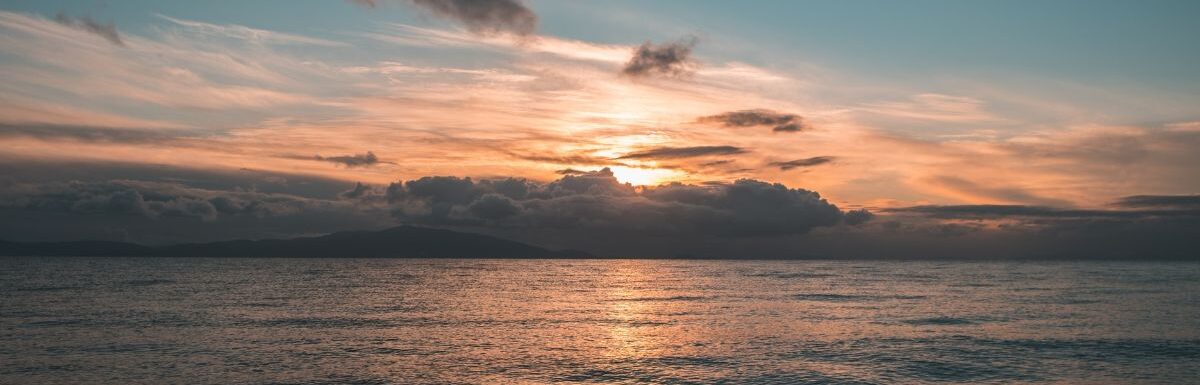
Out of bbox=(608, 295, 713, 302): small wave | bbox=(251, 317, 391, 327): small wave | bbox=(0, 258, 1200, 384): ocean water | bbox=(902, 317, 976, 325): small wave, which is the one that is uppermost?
bbox=(902, 317, 976, 325): small wave

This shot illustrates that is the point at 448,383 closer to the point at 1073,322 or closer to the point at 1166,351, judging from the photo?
the point at 1166,351

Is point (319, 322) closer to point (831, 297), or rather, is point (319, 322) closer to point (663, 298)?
point (663, 298)

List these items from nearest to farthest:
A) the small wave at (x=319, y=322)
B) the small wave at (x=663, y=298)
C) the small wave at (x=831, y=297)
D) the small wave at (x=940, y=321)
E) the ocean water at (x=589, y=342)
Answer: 1. the ocean water at (x=589, y=342)
2. the small wave at (x=319, y=322)
3. the small wave at (x=940, y=321)
4. the small wave at (x=831, y=297)
5. the small wave at (x=663, y=298)

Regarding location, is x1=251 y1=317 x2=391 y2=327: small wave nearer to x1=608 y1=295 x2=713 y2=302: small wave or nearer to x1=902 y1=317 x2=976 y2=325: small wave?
x1=608 y1=295 x2=713 y2=302: small wave

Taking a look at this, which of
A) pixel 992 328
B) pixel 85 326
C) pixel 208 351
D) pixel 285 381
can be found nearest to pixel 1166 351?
pixel 992 328

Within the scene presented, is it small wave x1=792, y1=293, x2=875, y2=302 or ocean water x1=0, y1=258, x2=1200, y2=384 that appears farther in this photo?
small wave x1=792, y1=293, x2=875, y2=302

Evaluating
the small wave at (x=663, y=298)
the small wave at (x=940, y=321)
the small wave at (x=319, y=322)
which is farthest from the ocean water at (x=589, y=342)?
the small wave at (x=663, y=298)

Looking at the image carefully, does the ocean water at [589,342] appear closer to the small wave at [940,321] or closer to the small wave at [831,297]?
the small wave at [940,321]

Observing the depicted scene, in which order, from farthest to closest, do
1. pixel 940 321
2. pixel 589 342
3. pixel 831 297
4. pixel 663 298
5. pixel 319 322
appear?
pixel 663 298, pixel 831 297, pixel 940 321, pixel 319 322, pixel 589 342

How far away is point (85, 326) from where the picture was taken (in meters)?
63.3

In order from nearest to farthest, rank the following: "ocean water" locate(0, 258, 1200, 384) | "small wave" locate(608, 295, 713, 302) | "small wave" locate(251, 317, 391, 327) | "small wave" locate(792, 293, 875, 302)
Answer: "ocean water" locate(0, 258, 1200, 384) → "small wave" locate(251, 317, 391, 327) → "small wave" locate(792, 293, 875, 302) → "small wave" locate(608, 295, 713, 302)

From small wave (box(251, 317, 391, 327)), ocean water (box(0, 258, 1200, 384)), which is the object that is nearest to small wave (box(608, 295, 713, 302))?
ocean water (box(0, 258, 1200, 384))

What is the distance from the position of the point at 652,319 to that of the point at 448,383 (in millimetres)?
36902

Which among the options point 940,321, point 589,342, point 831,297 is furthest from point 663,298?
point 589,342
